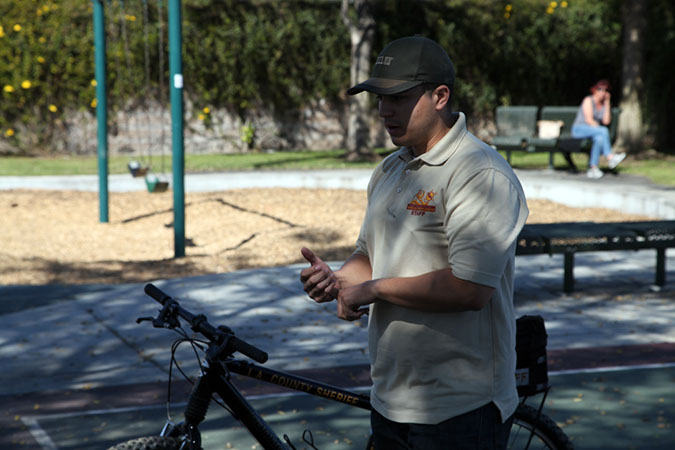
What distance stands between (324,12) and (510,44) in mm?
4339

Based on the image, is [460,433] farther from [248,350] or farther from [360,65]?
[360,65]

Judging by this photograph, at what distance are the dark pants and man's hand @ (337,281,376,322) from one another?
0.35 metres

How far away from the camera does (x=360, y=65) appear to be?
17969mm

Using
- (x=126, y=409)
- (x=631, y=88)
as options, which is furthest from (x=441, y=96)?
(x=631, y=88)

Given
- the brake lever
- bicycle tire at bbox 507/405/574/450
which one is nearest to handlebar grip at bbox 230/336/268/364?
the brake lever

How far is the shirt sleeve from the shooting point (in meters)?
2.28

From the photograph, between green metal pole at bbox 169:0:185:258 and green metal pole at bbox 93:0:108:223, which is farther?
green metal pole at bbox 93:0:108:223

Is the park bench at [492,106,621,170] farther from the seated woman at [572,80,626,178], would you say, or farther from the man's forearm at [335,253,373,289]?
the man's forearm at [335,253,373,289]

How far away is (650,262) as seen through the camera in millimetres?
9242

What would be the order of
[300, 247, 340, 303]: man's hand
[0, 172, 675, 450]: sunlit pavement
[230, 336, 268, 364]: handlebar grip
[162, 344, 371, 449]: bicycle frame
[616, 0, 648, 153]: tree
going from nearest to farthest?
[300, 247, 340, 303]: man's hand → [230, 336, 268, 364]: handlebar grip → [162, 344, 371, 449]: bicycle frame → [0, 172, 675, 450]: sunlit pavement → [616, 0, 648, 153]: tree

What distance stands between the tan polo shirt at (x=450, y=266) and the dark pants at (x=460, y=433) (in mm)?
26

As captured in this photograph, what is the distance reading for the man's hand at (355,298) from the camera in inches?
95.3

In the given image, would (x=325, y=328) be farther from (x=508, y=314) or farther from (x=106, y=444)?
(x=508, y=314)

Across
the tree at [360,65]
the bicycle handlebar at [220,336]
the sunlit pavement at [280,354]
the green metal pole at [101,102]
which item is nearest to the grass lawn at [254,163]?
the tree at [360,65]
